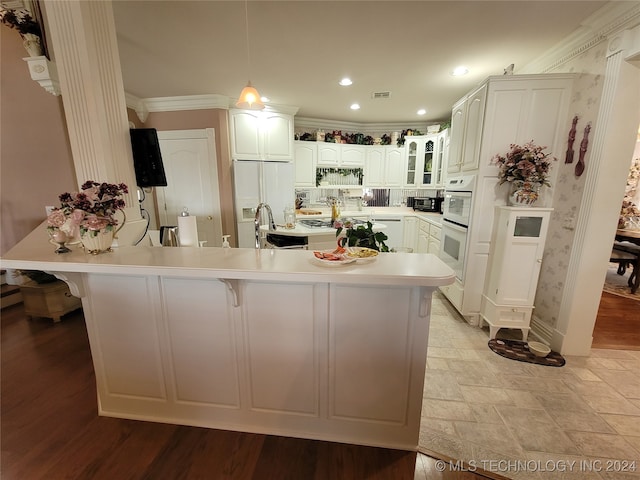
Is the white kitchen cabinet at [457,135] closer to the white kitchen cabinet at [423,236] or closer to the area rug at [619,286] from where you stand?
the white kitchen cabinet at [423,236]

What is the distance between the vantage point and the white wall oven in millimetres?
2668

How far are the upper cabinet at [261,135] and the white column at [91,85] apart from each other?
228cm

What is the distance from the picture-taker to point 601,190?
1.97 meters

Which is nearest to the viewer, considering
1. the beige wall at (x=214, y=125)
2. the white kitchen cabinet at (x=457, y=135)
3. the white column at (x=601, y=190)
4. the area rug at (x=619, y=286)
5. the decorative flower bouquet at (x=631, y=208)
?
the white column at (x=601, y=190)

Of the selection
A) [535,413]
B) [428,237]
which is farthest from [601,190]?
[428,237]

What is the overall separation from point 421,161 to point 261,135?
296cm

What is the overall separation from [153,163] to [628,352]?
4296 millimetres

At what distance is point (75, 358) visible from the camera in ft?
7.23

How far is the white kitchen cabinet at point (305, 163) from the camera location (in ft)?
15.2

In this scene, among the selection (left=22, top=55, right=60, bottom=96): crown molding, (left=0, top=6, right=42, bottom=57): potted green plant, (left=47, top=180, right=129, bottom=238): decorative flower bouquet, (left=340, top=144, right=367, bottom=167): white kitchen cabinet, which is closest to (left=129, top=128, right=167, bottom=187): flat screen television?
(left=47, top=180, right=129, bottom=238): decorative flower bouquet

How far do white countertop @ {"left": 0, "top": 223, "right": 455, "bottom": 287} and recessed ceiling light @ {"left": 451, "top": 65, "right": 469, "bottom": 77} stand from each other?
8.14 ft

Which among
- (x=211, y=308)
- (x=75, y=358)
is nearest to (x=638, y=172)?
(x=211, y=308)

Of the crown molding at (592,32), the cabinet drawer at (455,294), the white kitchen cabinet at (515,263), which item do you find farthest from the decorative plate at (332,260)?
the crown molding at (592,32)

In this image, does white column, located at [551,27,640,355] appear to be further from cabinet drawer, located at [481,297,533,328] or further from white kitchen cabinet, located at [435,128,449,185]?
white kitchen cabinet, located at [435,128,449,185]
